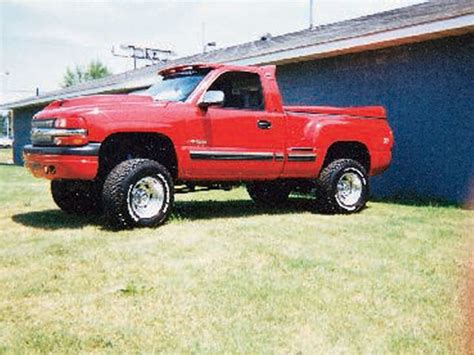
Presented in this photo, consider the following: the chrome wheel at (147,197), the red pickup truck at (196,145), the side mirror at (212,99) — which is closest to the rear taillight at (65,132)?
the red pickup truck at (196,145)

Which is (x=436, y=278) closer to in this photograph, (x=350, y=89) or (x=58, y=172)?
(x=58, y=172)

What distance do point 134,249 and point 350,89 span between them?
283 inches

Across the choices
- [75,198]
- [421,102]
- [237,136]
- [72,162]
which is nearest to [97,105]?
[72,162]

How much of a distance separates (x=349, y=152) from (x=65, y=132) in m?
4.44

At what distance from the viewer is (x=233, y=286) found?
4.16m

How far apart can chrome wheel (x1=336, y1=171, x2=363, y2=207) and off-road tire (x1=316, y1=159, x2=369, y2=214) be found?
0.10ft

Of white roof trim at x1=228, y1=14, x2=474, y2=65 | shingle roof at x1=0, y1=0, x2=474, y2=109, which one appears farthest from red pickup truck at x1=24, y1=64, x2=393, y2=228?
shingle roof at x1=0, y1=0, x2=474, y2=109

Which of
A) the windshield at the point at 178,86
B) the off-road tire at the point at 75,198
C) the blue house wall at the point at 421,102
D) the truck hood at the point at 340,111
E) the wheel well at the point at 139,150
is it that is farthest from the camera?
the blue house wall at the point at 421,102

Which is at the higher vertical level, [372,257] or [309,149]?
[309,149]

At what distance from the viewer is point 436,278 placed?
4.43 metres

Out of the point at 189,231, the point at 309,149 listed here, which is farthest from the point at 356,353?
the point at 309,149

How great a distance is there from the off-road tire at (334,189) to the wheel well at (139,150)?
230 centimetres

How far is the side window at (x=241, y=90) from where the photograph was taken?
772 centimetres

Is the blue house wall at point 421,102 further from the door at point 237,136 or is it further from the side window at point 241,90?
the side window at point 241,90
